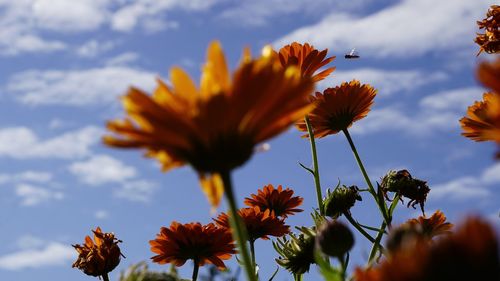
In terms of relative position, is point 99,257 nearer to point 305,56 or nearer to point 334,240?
point 305,56

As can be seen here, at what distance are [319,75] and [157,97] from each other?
6.58 ft

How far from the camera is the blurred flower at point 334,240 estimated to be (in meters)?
1.78

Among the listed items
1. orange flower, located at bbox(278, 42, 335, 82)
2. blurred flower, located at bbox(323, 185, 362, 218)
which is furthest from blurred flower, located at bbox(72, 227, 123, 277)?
orange flower, located at bbox(278, 42, 335, 82)

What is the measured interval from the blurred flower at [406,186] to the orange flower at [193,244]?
1038 mm

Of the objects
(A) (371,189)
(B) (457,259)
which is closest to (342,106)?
(A) (371,189)

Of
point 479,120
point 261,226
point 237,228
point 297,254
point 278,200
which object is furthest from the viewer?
point 278,200

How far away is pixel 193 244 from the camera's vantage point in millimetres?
3281

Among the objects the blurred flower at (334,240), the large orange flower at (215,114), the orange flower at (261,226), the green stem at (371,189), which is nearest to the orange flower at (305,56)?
the green stem at (371,189)

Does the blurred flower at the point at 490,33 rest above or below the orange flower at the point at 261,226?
above

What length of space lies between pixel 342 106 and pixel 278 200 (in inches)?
41.2

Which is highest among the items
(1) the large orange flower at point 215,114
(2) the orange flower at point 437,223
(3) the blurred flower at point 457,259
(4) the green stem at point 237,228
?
(2) the orange flower at point 437,223

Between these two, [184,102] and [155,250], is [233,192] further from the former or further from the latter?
[155,250]

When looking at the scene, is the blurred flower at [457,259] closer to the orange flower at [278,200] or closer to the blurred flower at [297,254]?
the blurred flower at [297,254]

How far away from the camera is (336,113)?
3.80 metres
